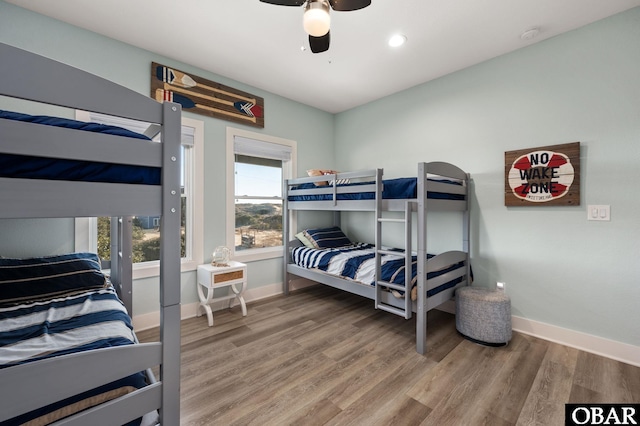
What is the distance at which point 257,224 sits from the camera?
3.62 meters

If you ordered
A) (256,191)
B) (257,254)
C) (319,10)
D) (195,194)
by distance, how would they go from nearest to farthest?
(319,10)
(195,194)
(257,254)
(256,191)

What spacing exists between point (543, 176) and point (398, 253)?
1.49 m

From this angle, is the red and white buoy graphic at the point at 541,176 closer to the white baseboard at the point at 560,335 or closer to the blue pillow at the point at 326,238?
the white baseboard at the point at 560,335

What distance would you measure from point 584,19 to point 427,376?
3052mm

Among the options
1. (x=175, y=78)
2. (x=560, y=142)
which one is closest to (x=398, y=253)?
(x=560, y=142)

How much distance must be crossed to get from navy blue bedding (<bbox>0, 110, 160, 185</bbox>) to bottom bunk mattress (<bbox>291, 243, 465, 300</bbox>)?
198cm

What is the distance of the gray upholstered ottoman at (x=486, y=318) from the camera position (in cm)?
225

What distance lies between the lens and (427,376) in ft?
6.19

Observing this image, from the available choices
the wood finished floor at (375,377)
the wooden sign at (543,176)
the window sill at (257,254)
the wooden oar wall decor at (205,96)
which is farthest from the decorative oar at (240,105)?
the wooden sign at (543,176)

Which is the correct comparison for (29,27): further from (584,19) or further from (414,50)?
(584,19)

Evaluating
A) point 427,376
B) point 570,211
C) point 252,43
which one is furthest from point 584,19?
point 427,376

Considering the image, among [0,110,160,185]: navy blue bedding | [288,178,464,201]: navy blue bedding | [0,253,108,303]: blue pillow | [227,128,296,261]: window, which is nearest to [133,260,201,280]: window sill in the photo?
[0,253,108,303]: blue pillow

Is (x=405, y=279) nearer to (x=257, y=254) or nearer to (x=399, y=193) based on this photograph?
(x=399, y=193)

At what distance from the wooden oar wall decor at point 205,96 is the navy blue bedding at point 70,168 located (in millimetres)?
2158
